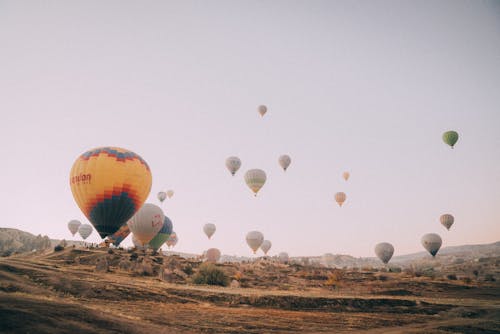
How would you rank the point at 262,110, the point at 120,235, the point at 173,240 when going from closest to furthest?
1. the point at 120,235
2. the point at 262,110
3. the point at 173,240

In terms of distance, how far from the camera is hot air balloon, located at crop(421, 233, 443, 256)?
70.7 m

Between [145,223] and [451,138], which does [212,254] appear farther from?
[451,138]

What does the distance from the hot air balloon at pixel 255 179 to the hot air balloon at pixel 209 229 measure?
3540 centimetres

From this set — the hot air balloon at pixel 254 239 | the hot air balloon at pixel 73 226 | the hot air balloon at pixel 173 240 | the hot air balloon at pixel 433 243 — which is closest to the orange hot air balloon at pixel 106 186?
the hot air balloon at pixel 173 240

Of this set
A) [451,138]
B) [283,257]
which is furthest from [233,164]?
[283,257]

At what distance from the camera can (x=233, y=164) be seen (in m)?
61.5

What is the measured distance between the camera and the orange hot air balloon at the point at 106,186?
103 feet

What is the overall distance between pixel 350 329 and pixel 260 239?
70.1 m

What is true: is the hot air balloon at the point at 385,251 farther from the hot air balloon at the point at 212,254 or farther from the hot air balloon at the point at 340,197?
the hot air balloon at the point at 212,254

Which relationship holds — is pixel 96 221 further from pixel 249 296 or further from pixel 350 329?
pixel 350 329

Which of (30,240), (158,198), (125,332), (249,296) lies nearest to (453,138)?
(249,296)

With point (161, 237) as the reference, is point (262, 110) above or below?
above

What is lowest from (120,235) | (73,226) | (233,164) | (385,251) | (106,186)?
(120,235)

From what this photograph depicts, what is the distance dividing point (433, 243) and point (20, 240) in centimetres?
12493
